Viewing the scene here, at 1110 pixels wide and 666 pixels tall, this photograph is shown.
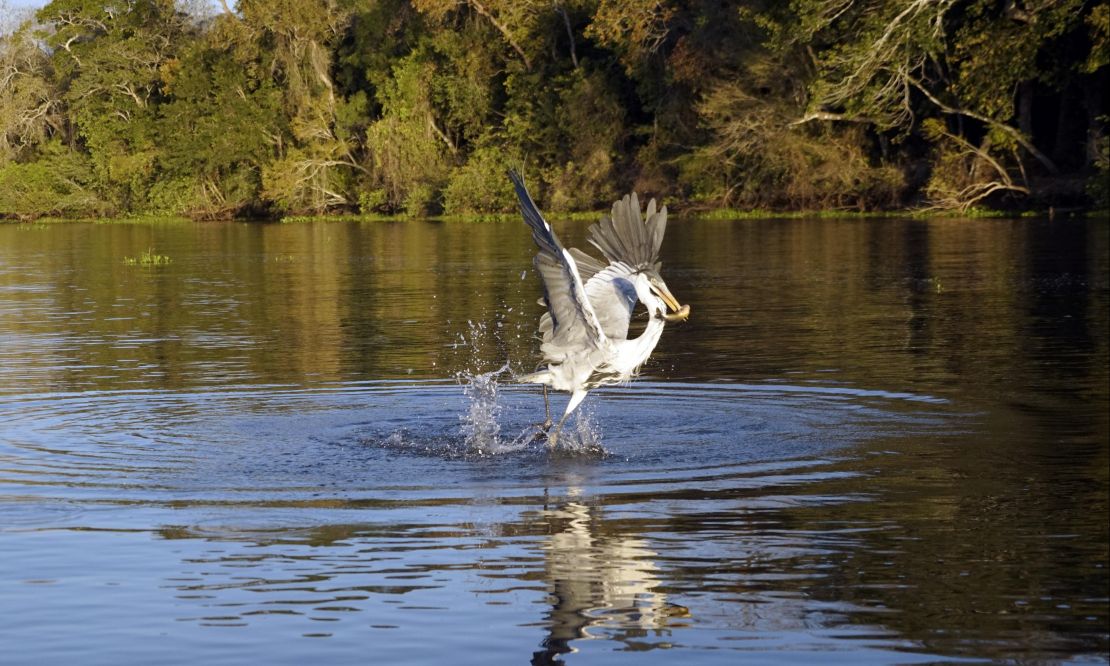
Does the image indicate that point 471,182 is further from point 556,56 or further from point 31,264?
point 31,264

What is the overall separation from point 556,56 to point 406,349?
4390 centimetres

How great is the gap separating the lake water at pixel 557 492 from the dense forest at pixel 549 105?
76.0 ft

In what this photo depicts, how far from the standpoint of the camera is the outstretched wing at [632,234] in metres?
10.4

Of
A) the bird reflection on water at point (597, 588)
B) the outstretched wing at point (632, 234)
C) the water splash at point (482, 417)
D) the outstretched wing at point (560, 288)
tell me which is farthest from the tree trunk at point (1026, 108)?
the bird reflection on water at point (597, 588)

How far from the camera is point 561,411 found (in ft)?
42.5

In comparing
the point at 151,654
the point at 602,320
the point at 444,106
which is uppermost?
the point at 444,106

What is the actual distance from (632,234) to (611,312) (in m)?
0.52

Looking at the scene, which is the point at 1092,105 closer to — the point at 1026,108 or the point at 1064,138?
the point at 1026,108

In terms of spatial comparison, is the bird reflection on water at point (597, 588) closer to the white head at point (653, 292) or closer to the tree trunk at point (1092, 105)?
the white head at point (653, 292)

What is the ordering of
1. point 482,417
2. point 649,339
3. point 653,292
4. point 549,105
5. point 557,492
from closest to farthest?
point 557,492 → point 649,339 → point 653,292 → point 482,417 → point 549,105

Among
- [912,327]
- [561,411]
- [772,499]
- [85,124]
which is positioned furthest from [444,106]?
[772,499]

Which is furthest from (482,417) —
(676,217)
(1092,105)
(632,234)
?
(676,217)

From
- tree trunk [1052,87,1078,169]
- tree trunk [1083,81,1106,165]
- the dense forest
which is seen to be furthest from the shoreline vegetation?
tree trunk [1052,87,1078,169]

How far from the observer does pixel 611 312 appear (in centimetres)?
1058
